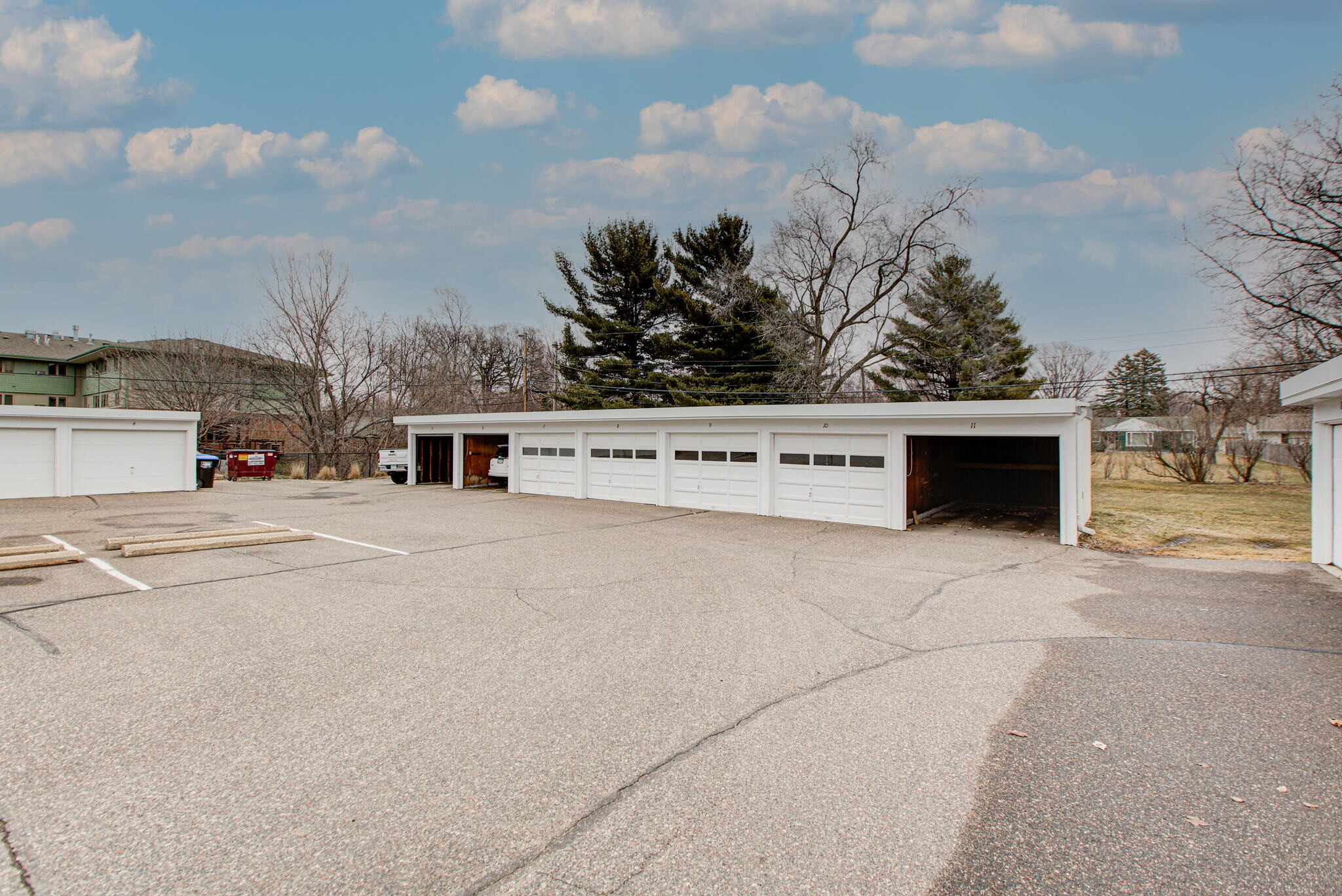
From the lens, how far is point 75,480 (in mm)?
17641

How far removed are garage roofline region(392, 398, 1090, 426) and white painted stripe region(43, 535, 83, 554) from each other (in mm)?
10747

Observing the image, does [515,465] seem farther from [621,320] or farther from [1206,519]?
[1206,519]

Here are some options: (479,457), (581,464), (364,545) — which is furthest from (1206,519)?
(479,457)

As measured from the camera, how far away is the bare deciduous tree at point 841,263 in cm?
2588

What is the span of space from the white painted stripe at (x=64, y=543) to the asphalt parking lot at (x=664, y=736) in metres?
1.29

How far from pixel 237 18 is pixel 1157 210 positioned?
3029 cm

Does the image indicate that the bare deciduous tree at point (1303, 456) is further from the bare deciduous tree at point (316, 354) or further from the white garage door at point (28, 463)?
the white garage door at point (28, 463)

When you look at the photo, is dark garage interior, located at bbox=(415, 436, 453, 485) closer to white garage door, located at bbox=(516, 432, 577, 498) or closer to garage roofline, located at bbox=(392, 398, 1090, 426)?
white garage door, located at bbox=(516, 432, 577, 498)

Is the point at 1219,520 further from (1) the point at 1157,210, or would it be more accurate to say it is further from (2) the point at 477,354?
(2) the point at 477,354

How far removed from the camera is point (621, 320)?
30875 mm

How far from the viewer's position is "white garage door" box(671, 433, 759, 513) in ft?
50.0

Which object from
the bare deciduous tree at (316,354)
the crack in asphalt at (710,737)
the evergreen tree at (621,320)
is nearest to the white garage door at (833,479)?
the crack in asphalt at (710,737)

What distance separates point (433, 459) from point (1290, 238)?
29835 millimetres

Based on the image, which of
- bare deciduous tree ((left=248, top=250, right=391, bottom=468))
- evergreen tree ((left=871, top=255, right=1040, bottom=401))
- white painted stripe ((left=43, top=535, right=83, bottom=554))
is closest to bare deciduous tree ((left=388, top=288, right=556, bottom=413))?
bare deciduous tree ((left=248, top=250, right=391, bottom=468))
